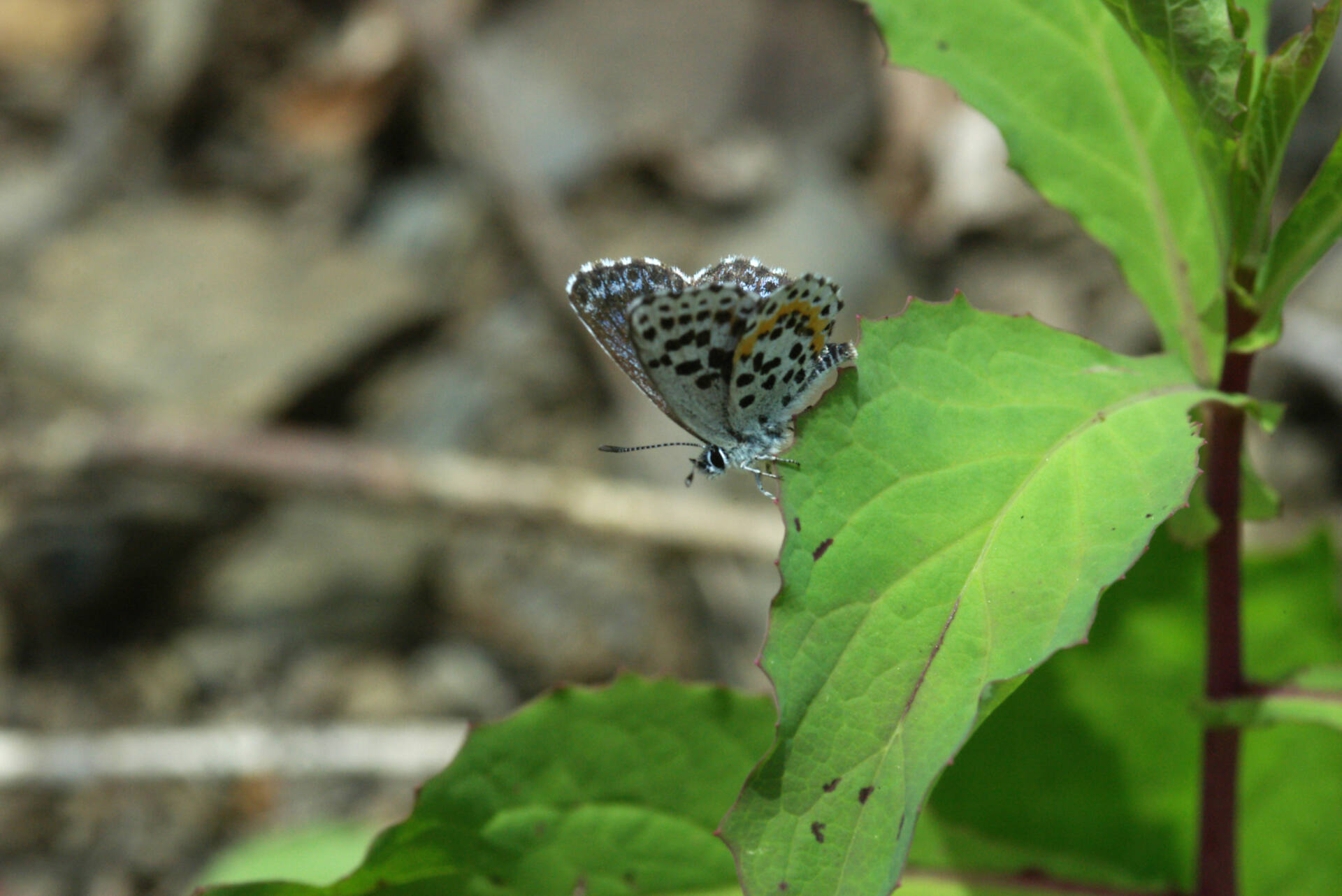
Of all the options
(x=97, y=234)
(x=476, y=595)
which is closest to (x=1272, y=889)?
(x=476, y=595)

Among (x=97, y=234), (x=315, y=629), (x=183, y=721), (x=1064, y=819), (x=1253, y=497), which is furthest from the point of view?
(x=97, y=234)

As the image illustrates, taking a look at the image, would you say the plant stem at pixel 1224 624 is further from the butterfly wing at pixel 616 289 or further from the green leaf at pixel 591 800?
the butterfly wing at pixel 616 289

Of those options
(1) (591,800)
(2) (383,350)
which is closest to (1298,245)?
(1) (591,800)

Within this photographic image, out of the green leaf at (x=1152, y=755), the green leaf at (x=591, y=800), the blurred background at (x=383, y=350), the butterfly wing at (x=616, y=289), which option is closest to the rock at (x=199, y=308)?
the blurred background at (x=383, y=350)

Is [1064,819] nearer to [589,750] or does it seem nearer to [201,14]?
[589,750]

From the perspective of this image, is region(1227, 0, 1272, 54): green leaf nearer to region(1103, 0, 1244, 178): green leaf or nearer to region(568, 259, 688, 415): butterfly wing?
region(1103, 0, 1244, 178): green leaf

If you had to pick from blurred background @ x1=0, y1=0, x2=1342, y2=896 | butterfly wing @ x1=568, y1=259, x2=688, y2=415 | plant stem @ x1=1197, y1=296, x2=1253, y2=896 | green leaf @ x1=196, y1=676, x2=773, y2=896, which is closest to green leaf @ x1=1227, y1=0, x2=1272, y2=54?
plant stem @ x1=1197, y1=296, x2=1253, y2=896

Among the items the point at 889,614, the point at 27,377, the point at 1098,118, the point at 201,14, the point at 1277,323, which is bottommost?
the point at 889,614

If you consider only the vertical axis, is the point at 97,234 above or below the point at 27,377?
above
